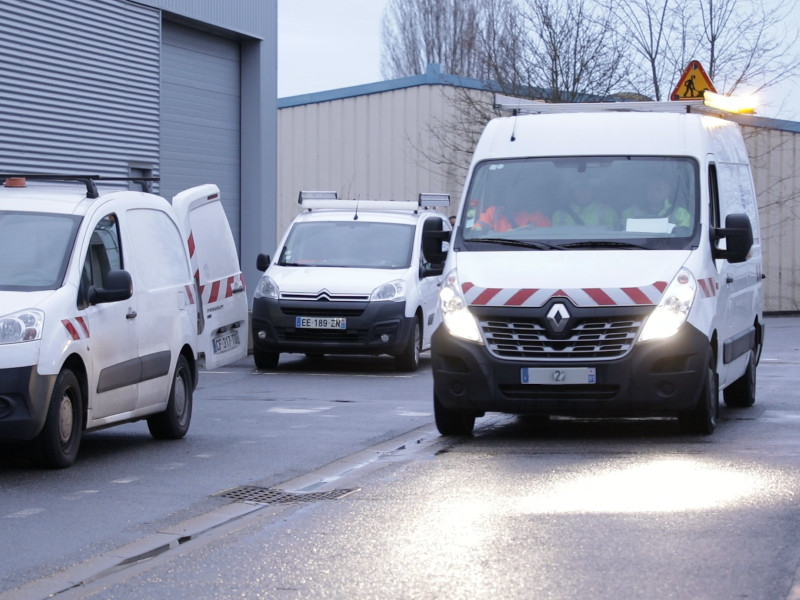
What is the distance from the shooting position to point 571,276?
10.9 meters

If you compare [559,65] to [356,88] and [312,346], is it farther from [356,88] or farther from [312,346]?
[312,346]

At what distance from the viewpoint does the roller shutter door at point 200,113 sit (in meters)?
27.3

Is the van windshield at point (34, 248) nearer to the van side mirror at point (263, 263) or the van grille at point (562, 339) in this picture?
the van grille at point (562, 339)

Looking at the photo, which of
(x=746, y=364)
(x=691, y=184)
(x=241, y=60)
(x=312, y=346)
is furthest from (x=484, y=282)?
(x=241, y=60)

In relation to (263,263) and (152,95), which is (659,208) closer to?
(263,263)

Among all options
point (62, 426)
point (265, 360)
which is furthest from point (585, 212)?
point (265, 360)

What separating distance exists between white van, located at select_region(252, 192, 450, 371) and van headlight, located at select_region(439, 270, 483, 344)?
23.4ft

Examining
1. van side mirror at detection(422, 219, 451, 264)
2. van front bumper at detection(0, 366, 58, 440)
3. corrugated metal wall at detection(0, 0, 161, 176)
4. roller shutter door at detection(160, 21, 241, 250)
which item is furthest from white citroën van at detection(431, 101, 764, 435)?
roller shutter door at detection(160, 21, 241, 250)

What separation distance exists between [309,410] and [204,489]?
194 inches

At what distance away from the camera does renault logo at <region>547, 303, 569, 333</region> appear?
10734 mm

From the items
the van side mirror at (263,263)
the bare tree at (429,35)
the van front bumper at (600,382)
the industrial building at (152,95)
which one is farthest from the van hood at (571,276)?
the bare tree at (429,35)

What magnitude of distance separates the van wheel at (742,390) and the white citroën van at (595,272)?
1.00 meters

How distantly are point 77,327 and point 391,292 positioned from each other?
8918 mm

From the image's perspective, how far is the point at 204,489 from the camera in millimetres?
9102
